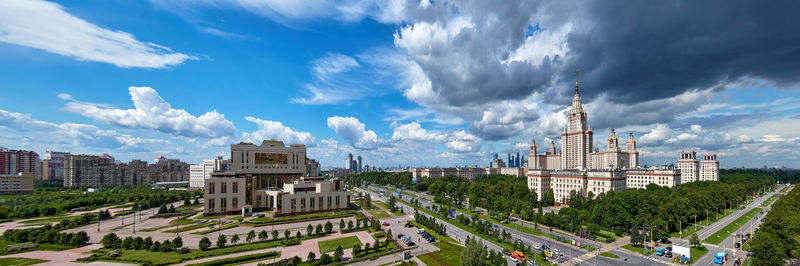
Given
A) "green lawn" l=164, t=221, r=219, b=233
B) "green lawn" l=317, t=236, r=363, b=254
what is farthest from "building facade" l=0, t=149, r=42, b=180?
"green lawn" l=317, t=236, r=363, b=254

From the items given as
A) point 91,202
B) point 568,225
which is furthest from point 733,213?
point 91,202

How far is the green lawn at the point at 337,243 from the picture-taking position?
2378 inches

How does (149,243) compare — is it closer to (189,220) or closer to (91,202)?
(189,220)

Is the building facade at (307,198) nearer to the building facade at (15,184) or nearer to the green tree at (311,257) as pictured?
the green tree at (311,257)

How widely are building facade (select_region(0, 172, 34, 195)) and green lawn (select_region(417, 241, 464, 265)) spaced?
19225 cm

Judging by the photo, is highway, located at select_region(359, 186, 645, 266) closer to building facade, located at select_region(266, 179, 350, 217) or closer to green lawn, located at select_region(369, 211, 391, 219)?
green lawn, located at select_region(369, 211, 391, 219)

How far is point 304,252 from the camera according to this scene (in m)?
57.7

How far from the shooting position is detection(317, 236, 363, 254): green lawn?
6041 centimetres

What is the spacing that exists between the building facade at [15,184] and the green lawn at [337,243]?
6733 inches

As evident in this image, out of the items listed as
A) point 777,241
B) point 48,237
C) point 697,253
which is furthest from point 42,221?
point 777,241

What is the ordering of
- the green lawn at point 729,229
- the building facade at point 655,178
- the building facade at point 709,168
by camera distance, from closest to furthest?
the green lawn at point 729,229
the building facade at point 655,178
the building facade at point 709,168

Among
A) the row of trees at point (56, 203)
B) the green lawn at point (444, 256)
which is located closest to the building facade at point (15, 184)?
the row of trees at point (56, 203)

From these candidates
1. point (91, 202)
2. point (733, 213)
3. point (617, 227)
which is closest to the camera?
point (617, 227)

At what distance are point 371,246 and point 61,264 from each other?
49100 mm
